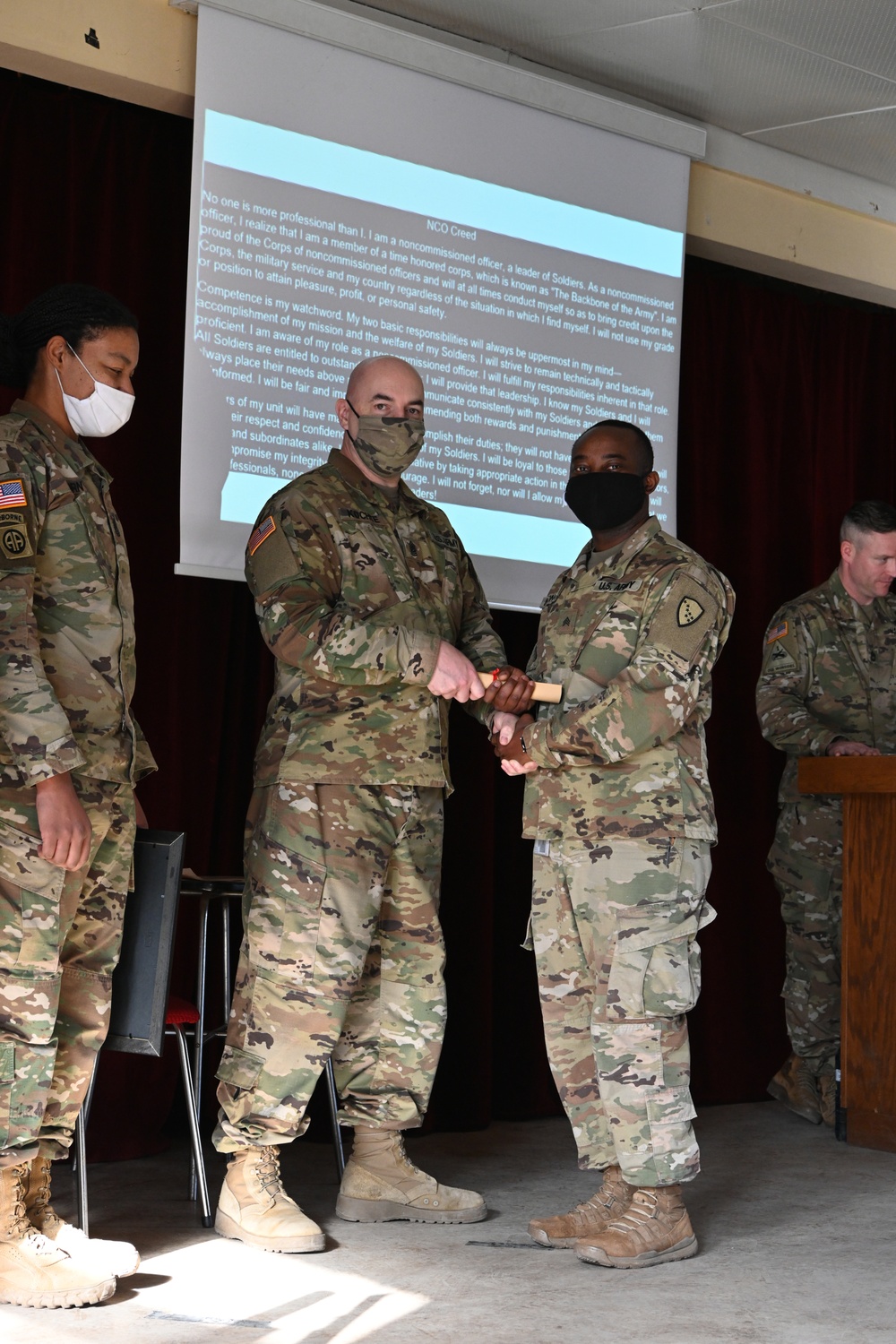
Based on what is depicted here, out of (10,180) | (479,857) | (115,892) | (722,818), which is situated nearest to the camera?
(115,892)

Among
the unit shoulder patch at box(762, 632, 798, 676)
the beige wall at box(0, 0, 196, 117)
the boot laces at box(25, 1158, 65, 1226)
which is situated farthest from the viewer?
the unit shoulder patch at box(762, 632, 798, 676)

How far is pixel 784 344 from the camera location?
504 centimetres

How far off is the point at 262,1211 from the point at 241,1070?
282mm

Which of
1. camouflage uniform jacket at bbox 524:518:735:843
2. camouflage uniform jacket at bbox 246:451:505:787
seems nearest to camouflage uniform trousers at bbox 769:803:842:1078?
camouflage uniform jacket at bbox 524:518:735:843

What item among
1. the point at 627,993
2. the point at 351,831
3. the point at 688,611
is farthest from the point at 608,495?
the point at 627,993

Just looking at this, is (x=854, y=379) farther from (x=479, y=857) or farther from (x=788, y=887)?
(x=479, y=857)

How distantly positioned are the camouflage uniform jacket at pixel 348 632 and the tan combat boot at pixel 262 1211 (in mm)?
803

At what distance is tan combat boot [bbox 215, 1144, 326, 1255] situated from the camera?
2701 mm

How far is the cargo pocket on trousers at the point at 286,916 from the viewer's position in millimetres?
2836

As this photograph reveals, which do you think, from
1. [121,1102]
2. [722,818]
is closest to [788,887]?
[722,818]

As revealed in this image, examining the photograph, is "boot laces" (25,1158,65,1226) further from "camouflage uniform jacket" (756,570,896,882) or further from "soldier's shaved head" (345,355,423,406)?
"camouflage uniform jacket" (756,570,896,882)

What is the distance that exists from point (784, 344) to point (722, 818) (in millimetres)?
1780

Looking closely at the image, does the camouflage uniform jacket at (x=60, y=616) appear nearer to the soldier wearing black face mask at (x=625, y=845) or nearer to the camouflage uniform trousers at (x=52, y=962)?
the camouflage uniform trousers at (x=52, y=962)

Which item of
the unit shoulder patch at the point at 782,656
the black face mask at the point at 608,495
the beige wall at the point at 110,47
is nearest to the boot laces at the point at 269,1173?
the black face mask at the point at 608,495
